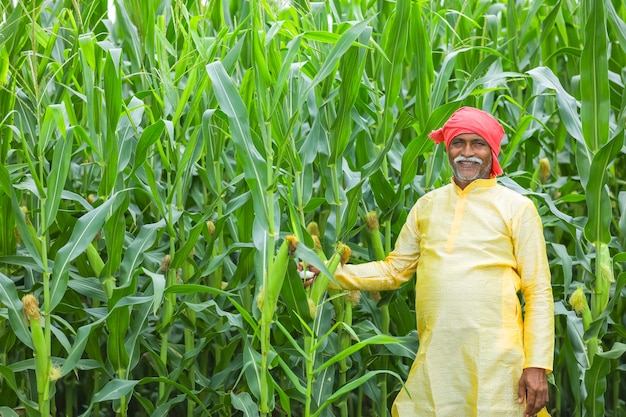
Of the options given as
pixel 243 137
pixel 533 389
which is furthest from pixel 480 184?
pixel 243 137

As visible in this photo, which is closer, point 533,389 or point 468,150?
point 533,389

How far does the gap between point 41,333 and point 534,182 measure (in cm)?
208

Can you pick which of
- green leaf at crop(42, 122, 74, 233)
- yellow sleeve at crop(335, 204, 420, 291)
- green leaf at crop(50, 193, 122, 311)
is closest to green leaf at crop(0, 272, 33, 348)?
green leaf at crop(50, 193, 122, 311)

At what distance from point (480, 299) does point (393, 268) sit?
0.40 meters

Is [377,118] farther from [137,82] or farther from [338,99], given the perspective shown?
[137,82]

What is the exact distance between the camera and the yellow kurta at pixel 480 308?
9.00 ft

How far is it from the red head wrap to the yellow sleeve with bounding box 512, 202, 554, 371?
22cm

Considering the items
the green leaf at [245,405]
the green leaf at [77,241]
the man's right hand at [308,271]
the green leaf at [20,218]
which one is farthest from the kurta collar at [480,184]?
the green leaf at [20,218]

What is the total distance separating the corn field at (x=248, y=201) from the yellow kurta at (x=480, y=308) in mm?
182

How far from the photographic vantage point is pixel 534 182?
359cm

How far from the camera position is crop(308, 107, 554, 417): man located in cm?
274

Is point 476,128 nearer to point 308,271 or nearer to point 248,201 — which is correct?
point 308,271

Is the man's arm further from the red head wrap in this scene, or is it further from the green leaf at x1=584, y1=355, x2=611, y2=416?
the green leaf at x1=584, y1=355, x2=611, y2=416

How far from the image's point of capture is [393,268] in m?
3.08
